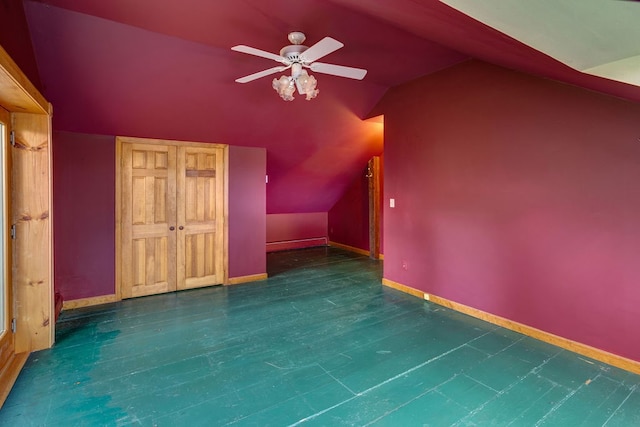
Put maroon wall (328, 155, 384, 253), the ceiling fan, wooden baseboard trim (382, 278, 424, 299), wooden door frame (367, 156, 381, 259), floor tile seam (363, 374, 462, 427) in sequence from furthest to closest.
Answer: maroon wall (328, 155, 384, 253), wooden door frame (367, 156, 381, 259), wooden baseboard trim (382, 278, 424, 299), the ceiling fan, floor tile seam (363, 374, 462, 427)

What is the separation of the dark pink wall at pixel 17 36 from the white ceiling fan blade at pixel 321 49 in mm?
1817

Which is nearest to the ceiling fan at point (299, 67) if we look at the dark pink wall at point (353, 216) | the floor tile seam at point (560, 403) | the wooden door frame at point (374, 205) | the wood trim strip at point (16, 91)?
the wood trim strip at point (16, 91)

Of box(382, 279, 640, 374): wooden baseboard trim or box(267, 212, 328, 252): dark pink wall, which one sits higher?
box(267, 212, 328, 252): dark pink wall

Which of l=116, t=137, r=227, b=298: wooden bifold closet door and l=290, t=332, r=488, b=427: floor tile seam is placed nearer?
l=290, t=332, r=488, b=427: floor tile seam

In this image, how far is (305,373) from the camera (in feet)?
7.75

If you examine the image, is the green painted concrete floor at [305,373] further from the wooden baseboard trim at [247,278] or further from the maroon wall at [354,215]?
the maroon wall at [354,215]

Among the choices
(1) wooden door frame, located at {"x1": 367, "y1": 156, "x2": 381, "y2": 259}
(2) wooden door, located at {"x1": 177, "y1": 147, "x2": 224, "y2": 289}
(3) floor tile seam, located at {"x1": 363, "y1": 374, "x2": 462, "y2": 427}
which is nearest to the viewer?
(3) floor tile seam, located at {"x1": 363, "y1": 374, "x2": 462, "y2": 427}

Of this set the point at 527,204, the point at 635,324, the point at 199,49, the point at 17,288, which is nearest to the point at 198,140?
the point at 199,49

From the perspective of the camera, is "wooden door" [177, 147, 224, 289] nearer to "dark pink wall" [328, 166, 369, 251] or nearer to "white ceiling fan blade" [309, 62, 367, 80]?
"white ceiling fan blade" [309, 62, 367, 80]

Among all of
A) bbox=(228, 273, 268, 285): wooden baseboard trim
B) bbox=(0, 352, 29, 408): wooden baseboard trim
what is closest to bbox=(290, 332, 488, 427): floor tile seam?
bbox=(0, 352, 29, 408): wooden baseboard trim

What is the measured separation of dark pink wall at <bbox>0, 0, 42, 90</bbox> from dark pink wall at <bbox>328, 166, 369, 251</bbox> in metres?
5.12

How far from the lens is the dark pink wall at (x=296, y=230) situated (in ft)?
23.2

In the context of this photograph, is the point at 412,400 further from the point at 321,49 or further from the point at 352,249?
the point at 352,249

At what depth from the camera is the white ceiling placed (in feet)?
3.85
